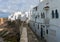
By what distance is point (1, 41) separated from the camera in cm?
3366

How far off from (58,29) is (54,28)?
1411mm

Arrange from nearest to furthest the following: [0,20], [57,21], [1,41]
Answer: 1. [57,21]
2. [1,41]
3. [0,20]

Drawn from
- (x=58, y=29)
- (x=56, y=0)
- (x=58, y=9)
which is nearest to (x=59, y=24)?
(x=58, y=29)

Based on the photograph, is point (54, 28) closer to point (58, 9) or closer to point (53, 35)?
point (53, 35)

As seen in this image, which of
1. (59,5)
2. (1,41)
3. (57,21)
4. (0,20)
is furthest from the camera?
(0,20)

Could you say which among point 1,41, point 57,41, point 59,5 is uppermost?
point 59,5

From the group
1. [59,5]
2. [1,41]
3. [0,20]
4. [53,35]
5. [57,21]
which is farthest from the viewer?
[0,20]

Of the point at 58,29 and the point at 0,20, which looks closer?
the point at 58,29

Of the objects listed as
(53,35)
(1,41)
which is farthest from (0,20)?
(53,35)

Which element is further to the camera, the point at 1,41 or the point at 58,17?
the point at 1,41

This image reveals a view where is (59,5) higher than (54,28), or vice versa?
(59,5)

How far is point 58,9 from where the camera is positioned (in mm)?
17219

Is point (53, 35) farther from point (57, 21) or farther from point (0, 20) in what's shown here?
point (0, 20)

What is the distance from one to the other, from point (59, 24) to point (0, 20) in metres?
68.9
